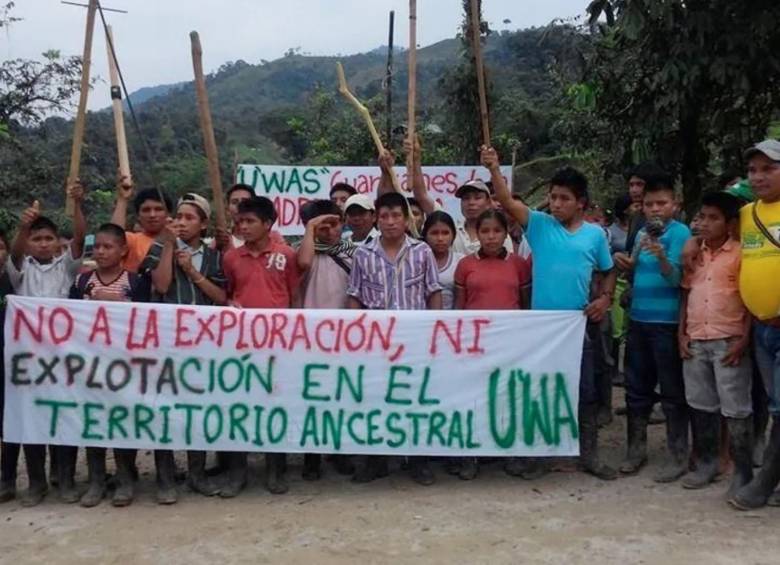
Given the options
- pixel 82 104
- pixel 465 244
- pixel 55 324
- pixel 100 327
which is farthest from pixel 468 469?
pixel 82 104

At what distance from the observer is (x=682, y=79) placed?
225 inches

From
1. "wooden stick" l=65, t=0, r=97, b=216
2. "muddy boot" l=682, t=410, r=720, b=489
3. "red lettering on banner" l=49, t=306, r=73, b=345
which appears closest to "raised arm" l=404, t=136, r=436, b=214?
"wooden stick" l=65, t=0, r=97, b=216

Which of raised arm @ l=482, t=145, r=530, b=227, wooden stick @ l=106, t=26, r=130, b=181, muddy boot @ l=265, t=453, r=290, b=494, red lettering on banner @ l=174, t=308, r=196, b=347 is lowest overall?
muddy boot @ l=265, t=453, r=290, b=494

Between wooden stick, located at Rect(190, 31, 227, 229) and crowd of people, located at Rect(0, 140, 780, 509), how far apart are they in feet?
0.38

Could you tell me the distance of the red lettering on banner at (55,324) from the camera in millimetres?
4781

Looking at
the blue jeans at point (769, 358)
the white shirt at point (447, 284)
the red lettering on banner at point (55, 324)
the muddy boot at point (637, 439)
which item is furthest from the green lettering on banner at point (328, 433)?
the blue jeans at point (769, 358)

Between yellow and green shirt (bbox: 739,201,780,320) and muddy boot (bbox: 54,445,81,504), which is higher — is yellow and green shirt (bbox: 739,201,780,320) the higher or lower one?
the higher one

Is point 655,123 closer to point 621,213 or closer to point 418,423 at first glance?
point 621,213

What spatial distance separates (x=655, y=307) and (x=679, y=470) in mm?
944

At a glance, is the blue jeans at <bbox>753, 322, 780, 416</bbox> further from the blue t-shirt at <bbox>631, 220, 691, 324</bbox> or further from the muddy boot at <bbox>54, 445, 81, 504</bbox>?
the muddy boot at <bbox>54, 445, 81, 504</bbox>

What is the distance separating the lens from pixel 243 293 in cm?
496

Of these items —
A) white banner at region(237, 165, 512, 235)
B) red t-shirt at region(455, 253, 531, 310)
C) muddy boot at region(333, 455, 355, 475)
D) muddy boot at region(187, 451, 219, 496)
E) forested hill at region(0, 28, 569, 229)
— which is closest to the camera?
muddy boot at region(187, 451, 219, 496)

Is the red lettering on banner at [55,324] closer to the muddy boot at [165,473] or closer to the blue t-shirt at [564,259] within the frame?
the muddy boot at [165,473]

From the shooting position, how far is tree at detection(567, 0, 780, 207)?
551cm
